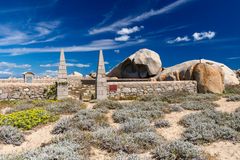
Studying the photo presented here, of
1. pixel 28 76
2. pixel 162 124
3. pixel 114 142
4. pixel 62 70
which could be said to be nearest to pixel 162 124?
pixel 162 124

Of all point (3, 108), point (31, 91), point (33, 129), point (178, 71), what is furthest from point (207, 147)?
point (178, 71)

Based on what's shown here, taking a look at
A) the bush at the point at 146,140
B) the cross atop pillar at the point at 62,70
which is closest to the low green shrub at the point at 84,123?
the bush at the point at 146,140

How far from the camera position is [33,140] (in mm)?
8406

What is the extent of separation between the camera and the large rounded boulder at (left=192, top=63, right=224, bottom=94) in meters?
19.2

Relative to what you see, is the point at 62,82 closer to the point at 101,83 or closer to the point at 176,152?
the point at 101,83

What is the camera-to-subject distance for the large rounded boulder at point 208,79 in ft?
63.0

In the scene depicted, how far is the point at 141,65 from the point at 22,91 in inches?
800

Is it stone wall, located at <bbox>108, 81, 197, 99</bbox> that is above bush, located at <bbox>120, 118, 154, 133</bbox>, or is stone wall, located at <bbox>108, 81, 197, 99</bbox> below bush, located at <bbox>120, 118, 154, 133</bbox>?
above

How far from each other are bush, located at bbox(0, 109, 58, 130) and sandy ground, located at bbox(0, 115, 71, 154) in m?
0.41

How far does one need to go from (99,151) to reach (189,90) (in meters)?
14.1

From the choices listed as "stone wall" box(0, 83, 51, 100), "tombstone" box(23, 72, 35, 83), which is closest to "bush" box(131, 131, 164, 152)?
"stone wall" box(0, 83, 51, 100)

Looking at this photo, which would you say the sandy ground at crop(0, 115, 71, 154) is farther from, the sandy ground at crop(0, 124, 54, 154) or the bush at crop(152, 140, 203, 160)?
the bush at crop(152, 140, 203, 160)

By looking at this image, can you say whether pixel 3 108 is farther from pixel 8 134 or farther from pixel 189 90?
pixel 189 90

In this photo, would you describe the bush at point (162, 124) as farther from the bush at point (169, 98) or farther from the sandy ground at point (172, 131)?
the bush at point (169, 98)
